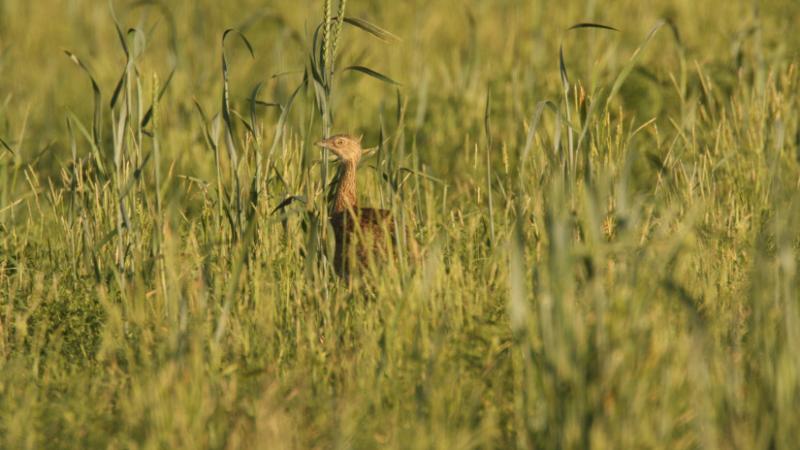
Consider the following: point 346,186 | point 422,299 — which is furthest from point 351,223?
point 422,299

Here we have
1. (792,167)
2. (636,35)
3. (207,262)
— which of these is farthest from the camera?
(636,35)

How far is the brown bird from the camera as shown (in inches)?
178

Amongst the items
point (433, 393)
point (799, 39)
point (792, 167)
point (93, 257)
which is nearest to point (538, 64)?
point (799, 39)

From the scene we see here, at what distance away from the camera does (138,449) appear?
342 centimetres

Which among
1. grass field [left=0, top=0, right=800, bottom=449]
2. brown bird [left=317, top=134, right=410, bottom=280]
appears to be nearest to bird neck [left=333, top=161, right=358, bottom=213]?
brown bird [left=317, top=134, right=410, bottom=280]

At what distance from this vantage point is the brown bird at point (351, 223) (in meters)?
4.51

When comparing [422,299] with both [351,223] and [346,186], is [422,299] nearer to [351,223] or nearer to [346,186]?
[351,223]

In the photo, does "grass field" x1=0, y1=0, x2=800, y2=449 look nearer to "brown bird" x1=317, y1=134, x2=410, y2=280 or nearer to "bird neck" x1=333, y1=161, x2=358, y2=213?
"brown bird" x1=317, y1=134, x2=410, y2=280

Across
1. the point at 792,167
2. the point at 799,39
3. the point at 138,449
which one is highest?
the point at 799,39

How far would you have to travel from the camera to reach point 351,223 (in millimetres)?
5223

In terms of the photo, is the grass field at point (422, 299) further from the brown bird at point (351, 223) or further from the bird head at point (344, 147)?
the bird head at point (344, 147)

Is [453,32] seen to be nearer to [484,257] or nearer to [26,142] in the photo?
[26,142]

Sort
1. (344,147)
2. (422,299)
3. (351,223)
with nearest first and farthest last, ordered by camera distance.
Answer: (422,299) → (351,223) → (344,147)

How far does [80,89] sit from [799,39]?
16.7ft
